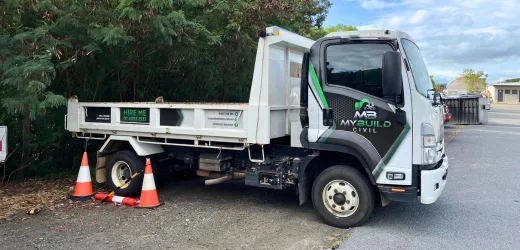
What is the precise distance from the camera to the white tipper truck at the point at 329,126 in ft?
17.1

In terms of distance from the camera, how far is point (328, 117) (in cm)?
557

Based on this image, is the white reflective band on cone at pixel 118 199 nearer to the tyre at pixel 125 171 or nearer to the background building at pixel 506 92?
the tyre at pixel 125 171

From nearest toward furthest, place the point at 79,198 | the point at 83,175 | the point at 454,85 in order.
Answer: the point at 79,198 → the point at 83,175 → the point at 454,85

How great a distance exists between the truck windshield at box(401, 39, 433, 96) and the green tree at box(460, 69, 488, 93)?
61.6 m

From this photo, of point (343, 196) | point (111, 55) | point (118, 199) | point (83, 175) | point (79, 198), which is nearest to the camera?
point (343, 196)

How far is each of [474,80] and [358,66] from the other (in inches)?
2466

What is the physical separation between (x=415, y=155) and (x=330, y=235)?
1.46 metres

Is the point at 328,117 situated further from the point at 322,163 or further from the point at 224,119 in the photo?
the point at 224,119

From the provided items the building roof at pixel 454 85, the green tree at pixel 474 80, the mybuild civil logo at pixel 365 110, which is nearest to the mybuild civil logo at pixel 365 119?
the mybuild civil logo at pixel 365 110

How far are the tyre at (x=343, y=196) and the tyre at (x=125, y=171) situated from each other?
3154 mm

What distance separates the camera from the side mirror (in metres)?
4.93

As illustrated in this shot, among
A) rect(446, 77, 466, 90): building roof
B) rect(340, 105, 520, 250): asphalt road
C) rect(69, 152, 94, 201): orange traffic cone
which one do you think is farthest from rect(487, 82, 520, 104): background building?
rect(69, 152, 94, 201): orange traffic cone

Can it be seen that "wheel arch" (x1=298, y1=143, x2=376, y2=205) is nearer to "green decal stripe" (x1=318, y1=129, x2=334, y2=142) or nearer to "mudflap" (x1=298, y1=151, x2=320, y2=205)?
"mudflap" (x1=298, y1=151, x2=320, y2=205)

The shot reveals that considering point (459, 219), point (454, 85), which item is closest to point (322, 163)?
point (459, 219)
